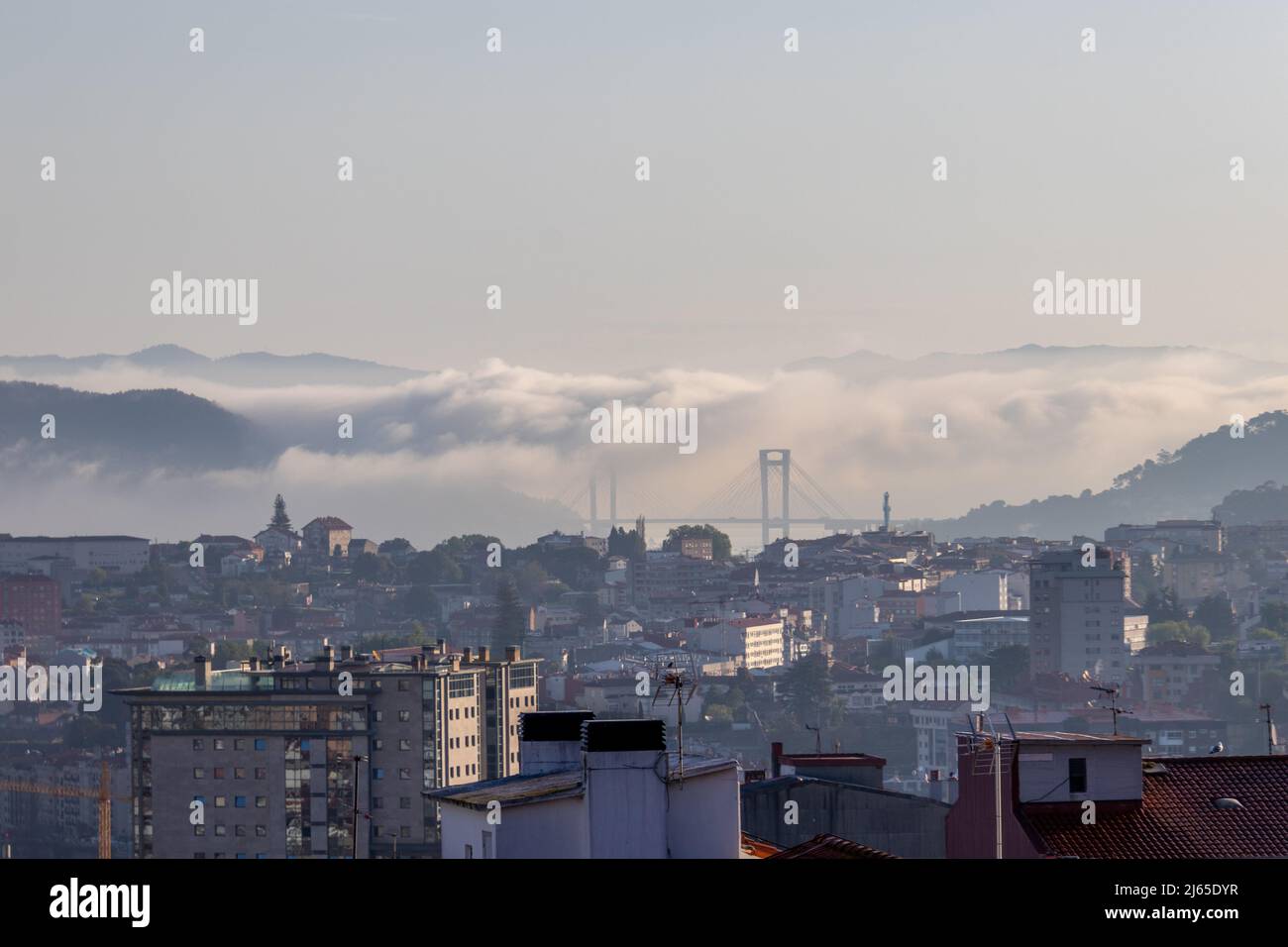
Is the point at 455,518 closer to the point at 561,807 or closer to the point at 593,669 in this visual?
the point at 593,669

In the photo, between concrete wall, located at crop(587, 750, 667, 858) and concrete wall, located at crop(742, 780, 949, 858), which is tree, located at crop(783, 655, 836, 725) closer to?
concrete wall, located at crop(742, 780, 949, 858)

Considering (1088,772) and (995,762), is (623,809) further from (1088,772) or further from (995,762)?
(1088,772)

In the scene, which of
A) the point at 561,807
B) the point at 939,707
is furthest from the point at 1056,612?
the point at 561,807

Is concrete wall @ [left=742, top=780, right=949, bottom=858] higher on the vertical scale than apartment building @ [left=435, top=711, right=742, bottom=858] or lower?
lower

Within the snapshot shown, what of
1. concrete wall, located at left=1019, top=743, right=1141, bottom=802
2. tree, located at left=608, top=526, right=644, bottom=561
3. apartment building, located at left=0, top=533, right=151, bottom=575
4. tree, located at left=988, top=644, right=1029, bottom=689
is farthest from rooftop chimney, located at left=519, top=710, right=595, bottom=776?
tree, located at left=608, top=526, right=644, bottom=561

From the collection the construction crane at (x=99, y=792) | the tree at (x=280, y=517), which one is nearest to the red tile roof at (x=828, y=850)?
the construction crane at (x=99, y=792)

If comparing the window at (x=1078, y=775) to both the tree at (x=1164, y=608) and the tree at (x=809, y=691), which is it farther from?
the tree at (x=1164, y=608)
